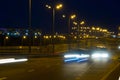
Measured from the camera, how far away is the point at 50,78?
76.2 feet

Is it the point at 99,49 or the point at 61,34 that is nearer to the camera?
the point at 99,49

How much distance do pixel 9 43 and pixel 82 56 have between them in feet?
176

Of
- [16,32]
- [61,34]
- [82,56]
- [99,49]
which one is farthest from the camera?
[61,34]

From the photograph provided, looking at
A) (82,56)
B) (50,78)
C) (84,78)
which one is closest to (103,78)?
(84,78)

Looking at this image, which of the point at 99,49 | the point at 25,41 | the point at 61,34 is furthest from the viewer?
the point at 61,34

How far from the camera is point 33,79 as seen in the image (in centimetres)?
2225

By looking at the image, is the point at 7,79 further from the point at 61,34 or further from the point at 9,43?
the point at 61,34

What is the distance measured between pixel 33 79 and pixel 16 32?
15921 centimetres

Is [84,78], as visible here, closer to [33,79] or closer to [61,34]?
[33,79]

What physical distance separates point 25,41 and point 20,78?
78.2 meters

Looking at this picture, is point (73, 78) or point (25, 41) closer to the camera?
point (73, 78)

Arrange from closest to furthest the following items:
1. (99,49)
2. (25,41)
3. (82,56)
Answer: (82,56) < (99,49) < (25,41)

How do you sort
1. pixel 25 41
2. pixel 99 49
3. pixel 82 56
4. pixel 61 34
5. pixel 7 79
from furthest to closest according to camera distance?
1. pixel 61 34
2. pixel 25 41
3. pixel 99 49
4. pixel 82 56
5. pixel 7 79

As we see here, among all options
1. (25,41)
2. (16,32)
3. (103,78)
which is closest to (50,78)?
(103,78)
